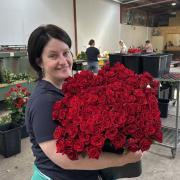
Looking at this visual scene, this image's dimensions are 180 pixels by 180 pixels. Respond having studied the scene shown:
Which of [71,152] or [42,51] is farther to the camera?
[42,51]

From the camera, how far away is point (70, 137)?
74 centimetres

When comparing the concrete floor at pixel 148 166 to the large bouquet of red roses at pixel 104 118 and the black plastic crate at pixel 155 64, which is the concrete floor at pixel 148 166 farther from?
the large bouquet of red roses at pixel 104 118

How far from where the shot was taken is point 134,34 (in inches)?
490

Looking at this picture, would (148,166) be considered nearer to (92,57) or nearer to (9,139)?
(9,139)

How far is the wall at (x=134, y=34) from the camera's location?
11534 millimetres

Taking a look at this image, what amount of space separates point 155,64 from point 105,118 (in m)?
2.31

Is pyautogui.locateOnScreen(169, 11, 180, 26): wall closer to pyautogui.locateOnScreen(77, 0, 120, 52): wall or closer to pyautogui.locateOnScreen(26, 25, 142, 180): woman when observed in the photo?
pyautogui.locateOnScreen(77, 0, 120, 52): wall

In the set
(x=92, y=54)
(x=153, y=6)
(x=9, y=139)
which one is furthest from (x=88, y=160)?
(x=153, y=6)

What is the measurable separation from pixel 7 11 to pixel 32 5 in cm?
94

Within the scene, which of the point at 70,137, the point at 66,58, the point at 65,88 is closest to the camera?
the point at 70,137

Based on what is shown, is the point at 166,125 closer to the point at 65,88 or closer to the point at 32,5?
the point at 65,88

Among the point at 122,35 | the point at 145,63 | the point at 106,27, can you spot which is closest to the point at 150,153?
the point at 145,63

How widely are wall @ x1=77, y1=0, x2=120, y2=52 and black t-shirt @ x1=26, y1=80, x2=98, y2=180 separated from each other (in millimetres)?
7745

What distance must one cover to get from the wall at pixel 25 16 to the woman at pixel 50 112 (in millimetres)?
5357
